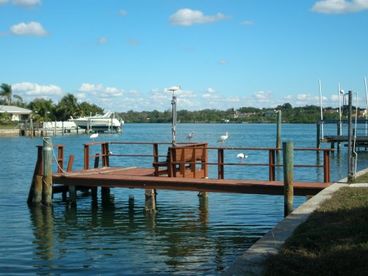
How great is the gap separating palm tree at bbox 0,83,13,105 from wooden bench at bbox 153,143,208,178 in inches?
5701

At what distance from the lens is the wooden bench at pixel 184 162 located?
20969 mm

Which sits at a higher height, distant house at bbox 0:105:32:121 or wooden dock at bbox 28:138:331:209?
distant house at bbox 0:105:32:121

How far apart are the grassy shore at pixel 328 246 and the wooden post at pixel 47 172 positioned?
35.4 ft

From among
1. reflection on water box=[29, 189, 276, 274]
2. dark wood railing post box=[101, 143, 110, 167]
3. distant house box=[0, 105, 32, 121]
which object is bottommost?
reflection on water box=[29, 189, 276, 274]

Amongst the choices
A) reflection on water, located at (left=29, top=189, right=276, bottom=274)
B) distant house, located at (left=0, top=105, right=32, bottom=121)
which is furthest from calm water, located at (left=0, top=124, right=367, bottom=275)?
distant house, located at (left=0, top=105, right=32, bottom=121)

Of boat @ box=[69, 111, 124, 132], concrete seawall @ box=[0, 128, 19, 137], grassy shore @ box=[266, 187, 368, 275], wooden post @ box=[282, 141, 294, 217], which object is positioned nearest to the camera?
grassy shore @ box=[266, 187, 368, 275]

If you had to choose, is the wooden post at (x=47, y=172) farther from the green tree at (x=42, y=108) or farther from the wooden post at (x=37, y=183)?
the green tree at (x=42, y=108)

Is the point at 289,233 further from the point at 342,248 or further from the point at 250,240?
the point at 250,240

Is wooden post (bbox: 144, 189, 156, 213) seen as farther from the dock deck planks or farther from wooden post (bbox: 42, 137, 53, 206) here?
wooden post (bbox: 42, 137, 53, 206)

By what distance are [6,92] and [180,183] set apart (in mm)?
149642

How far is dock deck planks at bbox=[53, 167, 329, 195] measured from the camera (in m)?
18.2

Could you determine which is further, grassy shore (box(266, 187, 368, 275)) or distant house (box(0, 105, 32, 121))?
distant house (box(0, 105, 32, 121))

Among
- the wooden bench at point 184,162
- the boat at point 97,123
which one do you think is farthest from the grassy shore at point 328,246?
the boat at point 97,123

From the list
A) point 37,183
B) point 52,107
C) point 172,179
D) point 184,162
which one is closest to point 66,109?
point 52,107
